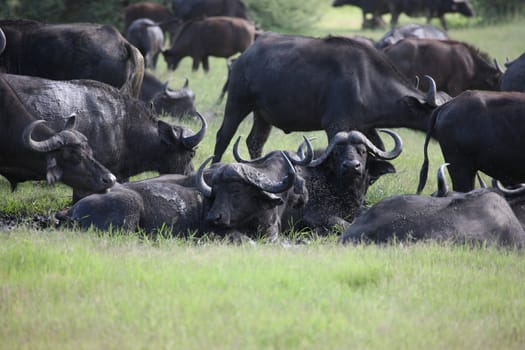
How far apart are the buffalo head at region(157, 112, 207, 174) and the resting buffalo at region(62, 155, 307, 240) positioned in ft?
6.66

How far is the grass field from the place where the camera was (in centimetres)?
611

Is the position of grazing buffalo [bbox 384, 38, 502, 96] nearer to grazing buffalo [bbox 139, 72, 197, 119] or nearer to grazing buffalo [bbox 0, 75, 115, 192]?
grazing buffalo [bbox 139, 72, 197, 119]

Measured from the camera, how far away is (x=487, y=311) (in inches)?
270

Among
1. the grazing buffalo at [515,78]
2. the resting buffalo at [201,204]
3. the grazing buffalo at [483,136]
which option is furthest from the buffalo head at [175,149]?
the grazing buffalo at [515,78]

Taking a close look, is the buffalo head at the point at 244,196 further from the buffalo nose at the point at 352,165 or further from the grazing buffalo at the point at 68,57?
the grazing buffalo at the point at 68,57

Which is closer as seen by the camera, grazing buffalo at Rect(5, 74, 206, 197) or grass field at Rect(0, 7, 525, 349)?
grass field at Rect(0, 7, 525, 349)

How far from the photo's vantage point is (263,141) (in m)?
13.6

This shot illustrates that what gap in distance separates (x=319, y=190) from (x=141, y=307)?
451 cm

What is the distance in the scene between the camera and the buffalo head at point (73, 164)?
10.1 m

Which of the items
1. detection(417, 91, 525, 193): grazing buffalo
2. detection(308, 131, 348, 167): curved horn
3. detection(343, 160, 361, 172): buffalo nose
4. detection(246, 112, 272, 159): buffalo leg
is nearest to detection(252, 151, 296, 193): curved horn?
detection(343, 160, 361, 172): buffalo nose

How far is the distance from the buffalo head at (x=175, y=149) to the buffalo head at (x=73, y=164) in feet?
6.11

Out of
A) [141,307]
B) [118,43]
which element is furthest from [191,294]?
[118,43]

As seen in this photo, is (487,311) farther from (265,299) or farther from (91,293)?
(91,293)

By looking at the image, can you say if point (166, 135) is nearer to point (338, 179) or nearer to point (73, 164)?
point (73, 164)
